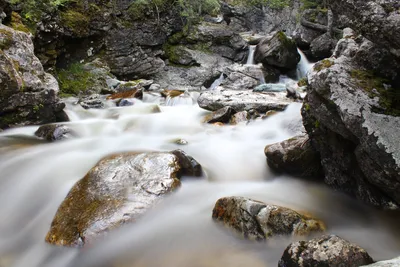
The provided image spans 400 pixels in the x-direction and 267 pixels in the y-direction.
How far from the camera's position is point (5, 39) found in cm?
742

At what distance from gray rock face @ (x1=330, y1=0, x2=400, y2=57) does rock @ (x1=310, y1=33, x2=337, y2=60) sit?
14.0m

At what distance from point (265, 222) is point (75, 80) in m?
12.5

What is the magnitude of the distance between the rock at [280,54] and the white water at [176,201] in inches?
331

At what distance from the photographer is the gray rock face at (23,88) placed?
679cm

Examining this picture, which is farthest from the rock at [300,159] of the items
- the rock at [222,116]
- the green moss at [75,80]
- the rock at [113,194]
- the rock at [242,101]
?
the green moss at [75,80]

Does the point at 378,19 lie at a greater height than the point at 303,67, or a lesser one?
greater

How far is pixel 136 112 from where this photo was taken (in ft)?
31.7

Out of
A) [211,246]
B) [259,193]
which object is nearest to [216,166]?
[259,193]

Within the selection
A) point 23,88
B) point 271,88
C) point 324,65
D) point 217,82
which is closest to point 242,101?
point 271,88

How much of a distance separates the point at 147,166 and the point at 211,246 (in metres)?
1.82

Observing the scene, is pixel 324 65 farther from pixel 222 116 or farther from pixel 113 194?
pixel 222 116

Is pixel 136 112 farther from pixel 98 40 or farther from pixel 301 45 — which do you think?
pixel 301 45

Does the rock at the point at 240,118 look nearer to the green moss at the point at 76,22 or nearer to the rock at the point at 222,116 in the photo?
the rock at the point at 222,116

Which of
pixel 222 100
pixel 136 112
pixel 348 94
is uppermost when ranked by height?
pixel 348 94
